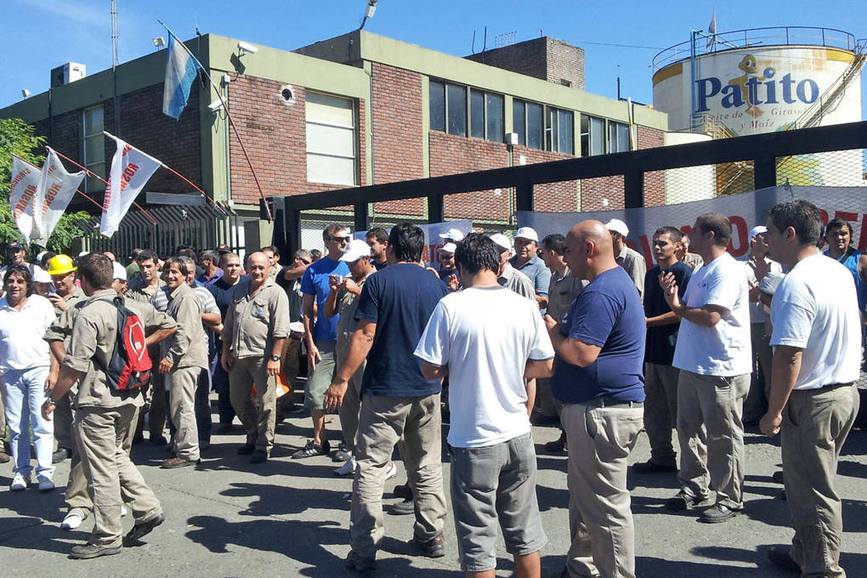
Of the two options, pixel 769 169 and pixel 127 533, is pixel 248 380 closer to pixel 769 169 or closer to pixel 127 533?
pixel 127 533

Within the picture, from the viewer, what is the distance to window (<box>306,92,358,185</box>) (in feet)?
60.7

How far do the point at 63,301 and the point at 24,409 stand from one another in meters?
1.09

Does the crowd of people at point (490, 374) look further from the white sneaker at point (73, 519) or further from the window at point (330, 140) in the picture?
the window at point (330, 140)

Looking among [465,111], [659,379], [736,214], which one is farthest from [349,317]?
[465,111]

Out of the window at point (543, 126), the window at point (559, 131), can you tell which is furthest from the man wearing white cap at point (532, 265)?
the window at point (559, 131)

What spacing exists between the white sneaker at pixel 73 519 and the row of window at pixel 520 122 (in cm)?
1685

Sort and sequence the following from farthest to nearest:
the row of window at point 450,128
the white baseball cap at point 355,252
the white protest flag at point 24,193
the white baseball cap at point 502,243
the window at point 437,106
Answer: the window at point 437,106, the row of window at point 450,128, the white protest flag at point 24,193, the white baseball cap at point 502,243, the white baseball cap at point 355,252

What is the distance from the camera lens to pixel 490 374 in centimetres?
362

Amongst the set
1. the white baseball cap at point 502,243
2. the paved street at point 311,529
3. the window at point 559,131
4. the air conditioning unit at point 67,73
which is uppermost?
the air conditioning unit at point 67,73

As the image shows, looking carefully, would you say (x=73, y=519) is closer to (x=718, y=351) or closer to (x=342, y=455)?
(x=342, y=455)

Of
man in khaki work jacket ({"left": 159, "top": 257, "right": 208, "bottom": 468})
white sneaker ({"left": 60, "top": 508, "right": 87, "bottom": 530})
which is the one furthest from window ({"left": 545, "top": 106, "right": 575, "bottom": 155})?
white sneaker ({"left": 60, "top": 508, "right": 87, "bottom": 530})

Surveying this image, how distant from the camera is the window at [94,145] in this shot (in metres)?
19.6

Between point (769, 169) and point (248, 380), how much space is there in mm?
5420

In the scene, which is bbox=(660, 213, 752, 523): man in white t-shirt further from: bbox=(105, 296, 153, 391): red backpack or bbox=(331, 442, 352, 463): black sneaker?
bbox=(105, 296, 153, 391): red backpack
